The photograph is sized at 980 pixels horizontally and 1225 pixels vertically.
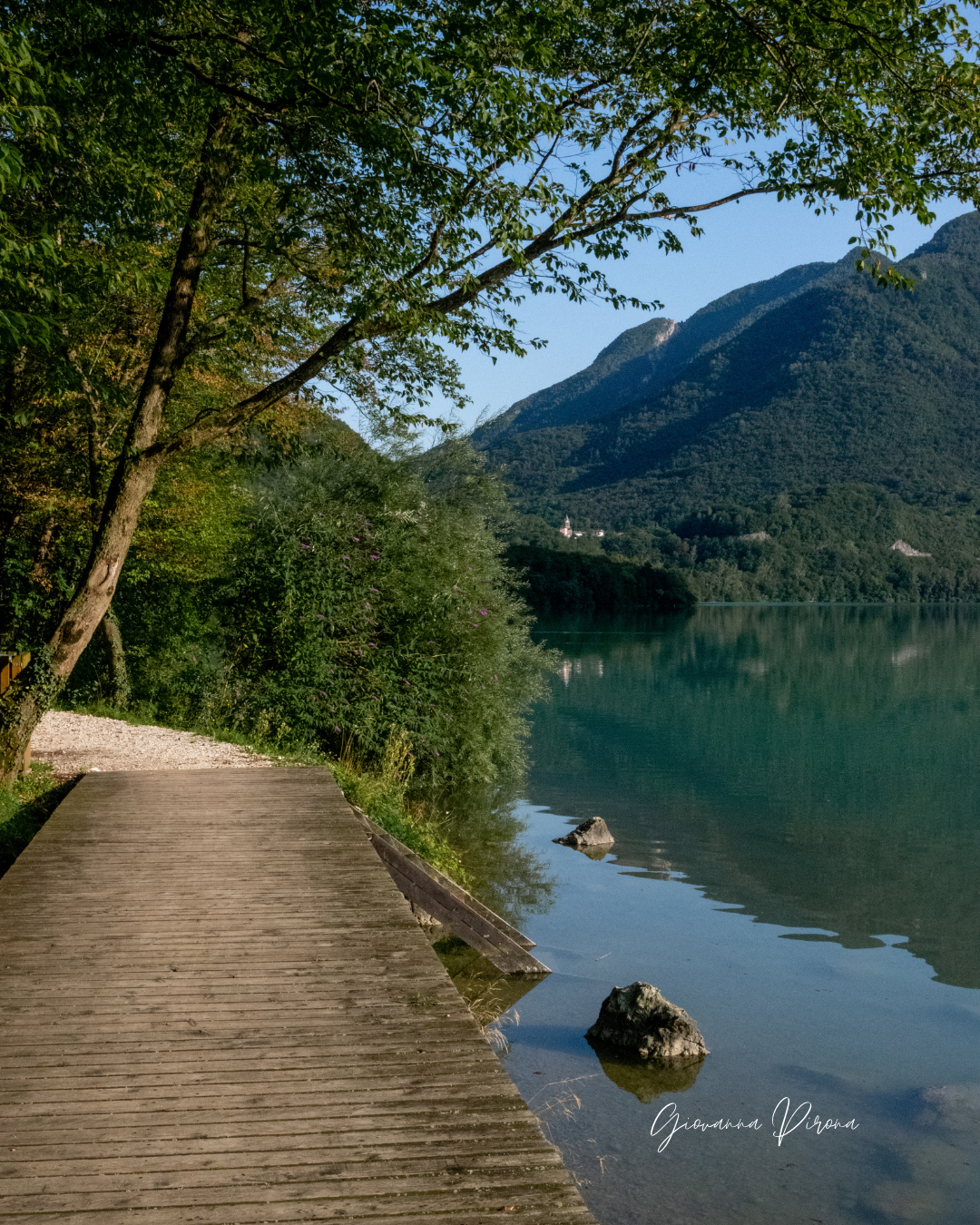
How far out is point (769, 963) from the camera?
10.5 meters

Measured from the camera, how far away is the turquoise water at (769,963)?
21.4ft

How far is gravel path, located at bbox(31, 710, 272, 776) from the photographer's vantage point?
1227 cm

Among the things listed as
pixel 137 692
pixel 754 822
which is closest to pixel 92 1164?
pixel 754 822

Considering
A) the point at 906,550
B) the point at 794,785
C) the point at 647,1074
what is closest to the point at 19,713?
the point at 647,1074

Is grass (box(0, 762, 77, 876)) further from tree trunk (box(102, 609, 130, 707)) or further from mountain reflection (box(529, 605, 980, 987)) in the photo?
tree trunk (box(102, 609, 130, 707))

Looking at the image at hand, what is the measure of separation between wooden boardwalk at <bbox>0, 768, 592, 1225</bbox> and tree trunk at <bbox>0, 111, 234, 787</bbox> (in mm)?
2930

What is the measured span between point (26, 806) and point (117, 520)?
2888 millimetres

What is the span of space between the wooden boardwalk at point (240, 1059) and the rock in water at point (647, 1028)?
2214 mm

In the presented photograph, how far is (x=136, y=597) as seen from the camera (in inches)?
814

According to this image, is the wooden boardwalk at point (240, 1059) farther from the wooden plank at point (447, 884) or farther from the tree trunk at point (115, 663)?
the tree trunk at point (115, 663)

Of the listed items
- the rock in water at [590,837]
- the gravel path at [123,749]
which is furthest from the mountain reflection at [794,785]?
the gravel path at [123,749]

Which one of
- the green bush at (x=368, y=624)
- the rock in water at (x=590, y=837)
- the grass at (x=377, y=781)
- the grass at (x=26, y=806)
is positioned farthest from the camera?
the green bush at (x=368, y=624)

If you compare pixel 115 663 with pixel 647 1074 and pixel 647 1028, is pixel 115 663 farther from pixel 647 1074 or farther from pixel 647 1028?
pixel 647 1074

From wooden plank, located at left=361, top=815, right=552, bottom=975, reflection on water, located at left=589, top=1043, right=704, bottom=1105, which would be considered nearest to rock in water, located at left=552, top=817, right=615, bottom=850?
wooden plank, located at left=361, top=815, right=552, bottom=975
